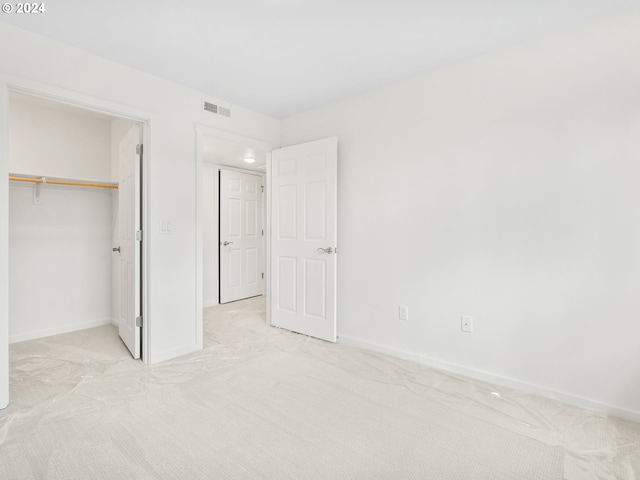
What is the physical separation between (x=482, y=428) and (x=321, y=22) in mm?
2643

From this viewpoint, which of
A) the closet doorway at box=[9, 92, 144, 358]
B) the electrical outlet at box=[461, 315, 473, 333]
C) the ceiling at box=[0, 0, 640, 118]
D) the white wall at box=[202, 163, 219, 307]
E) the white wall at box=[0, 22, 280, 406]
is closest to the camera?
the ceiling at box=[0, 0, 640, 118]

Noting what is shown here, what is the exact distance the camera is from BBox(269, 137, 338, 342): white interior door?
3.39m

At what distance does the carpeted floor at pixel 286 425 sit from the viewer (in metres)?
1.63

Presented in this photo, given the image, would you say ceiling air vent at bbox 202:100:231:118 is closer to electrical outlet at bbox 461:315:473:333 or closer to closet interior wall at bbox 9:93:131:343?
closet interior wall at bbox 9:93:131:343

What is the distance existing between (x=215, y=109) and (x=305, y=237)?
1.55 metres

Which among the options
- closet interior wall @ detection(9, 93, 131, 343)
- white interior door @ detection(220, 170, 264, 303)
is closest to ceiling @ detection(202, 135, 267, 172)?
white interior door @ detection(220, 170, 264, 303)

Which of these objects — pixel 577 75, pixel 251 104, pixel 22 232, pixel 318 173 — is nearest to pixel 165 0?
pixel 251 104

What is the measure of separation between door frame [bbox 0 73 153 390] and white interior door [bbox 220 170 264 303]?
2.30 metres

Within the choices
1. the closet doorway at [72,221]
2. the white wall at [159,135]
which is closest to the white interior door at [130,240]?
the closet doorway at [72,221]

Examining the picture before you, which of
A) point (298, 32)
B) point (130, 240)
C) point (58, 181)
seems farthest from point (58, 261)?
point (298, 32)

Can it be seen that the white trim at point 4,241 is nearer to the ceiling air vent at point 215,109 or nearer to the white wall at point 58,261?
the ceiling air vent at point 215,109

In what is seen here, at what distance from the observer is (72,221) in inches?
146

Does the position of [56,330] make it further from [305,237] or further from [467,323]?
[467,323]

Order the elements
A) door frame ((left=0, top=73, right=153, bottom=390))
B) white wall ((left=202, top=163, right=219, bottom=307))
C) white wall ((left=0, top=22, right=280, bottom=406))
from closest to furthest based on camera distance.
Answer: door frame ((left=0, top=73, right=153, bottom=390)), white wall ((left=0, top=22, right=280, bottom=406)), white wall ((left=202, top=163, right=219, bottom=307))
